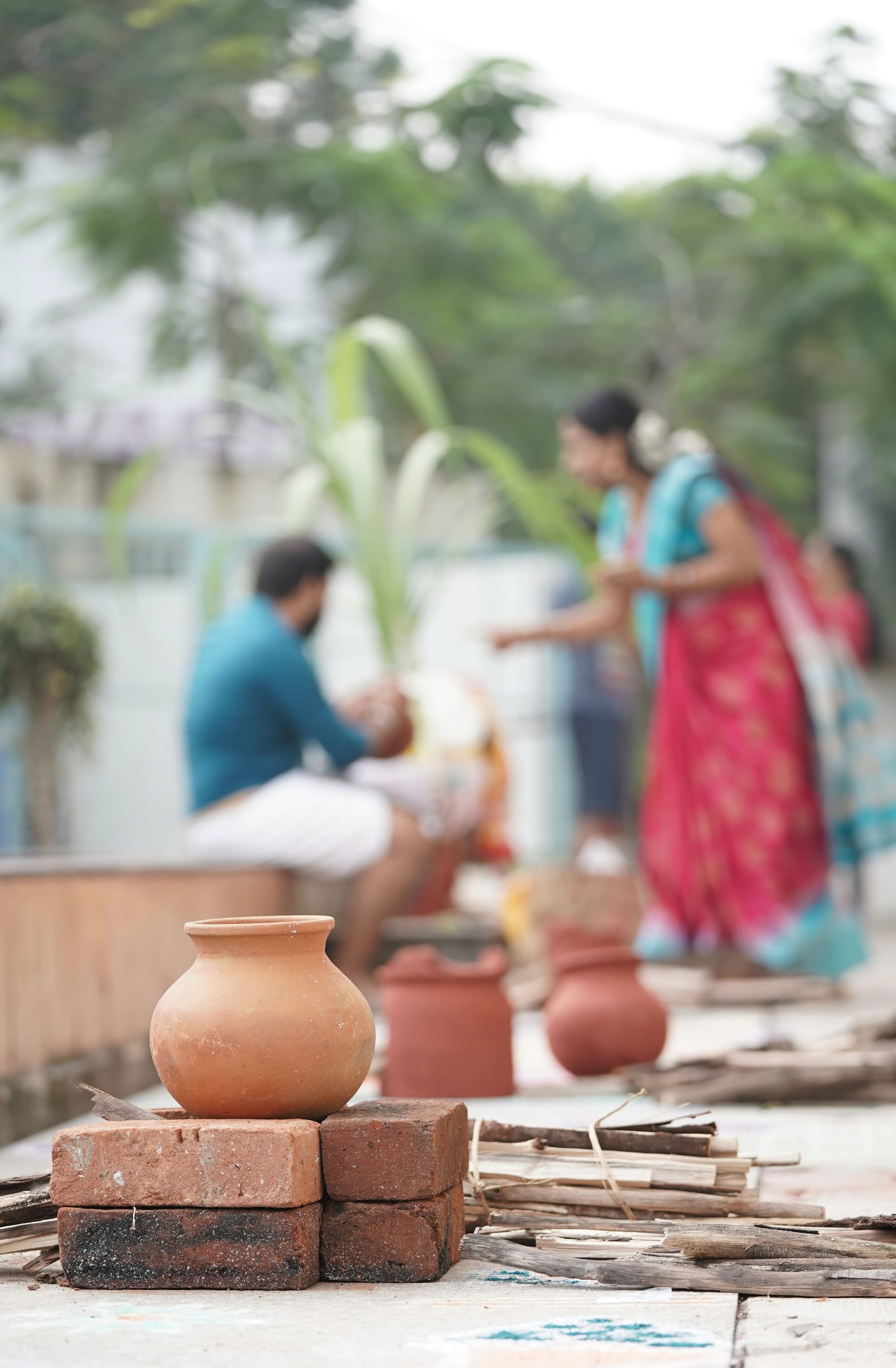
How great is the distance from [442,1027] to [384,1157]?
1.32 metres

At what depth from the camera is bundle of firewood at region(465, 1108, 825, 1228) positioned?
82.6 inches

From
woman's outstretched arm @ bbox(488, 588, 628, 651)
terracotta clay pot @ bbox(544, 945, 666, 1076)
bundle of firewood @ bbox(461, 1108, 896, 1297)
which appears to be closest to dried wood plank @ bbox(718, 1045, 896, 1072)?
terracotta clay pot @ bbox(544, 945, 666, 1076)

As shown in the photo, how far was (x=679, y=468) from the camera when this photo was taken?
5.48 metres

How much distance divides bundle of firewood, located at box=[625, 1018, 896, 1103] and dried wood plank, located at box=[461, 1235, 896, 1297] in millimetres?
1148

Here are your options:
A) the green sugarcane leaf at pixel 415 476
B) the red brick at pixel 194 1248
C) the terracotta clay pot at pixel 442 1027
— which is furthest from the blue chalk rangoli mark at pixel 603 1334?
the green sugarcane leaf at pixel 415 476

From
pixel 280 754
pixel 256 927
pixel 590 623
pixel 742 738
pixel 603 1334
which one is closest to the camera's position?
pixel 603 1334

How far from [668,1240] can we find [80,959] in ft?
5.85

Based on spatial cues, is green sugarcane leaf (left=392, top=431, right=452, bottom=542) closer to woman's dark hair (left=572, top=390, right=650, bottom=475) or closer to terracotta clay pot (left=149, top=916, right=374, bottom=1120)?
woman's dark hair (left=572, top=390, right=650, bottom=475)

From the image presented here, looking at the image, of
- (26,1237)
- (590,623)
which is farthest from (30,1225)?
(590,623)

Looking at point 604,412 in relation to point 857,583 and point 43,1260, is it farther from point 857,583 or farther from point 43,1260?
point 43,1260

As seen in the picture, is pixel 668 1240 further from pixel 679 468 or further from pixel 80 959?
pixel 679 468

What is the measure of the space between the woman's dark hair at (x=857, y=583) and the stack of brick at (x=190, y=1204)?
7194 millimetres

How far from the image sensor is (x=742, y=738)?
544 centimetres

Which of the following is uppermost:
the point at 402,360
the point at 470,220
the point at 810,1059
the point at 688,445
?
the point at 470,220
